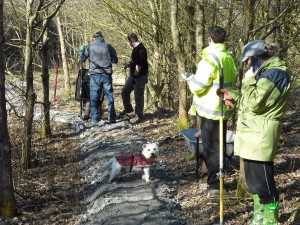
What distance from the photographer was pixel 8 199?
6621 mm

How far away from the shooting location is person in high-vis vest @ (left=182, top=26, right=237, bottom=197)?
566 cm

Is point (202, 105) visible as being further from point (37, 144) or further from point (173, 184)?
point (37, 144)

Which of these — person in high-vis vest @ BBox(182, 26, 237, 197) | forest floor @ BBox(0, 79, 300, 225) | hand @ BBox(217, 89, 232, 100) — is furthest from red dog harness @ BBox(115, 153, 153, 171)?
hand @ BBox(217, 89, 232, 100)

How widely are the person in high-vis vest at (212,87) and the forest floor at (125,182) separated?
523 millimetres

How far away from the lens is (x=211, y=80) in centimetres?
569

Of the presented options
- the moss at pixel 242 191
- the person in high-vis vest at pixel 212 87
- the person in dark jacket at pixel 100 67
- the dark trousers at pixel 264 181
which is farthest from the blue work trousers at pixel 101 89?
the dark trousers at pixel 264 181

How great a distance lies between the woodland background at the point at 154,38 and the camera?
8172 mm

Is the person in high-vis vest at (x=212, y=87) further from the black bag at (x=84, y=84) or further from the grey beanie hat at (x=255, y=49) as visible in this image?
the black bag at (x=84, y=84)

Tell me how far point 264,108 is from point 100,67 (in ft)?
24.5

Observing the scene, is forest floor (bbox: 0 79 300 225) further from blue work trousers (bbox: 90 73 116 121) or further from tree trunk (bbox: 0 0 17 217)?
blue work trousers (bbox: 90 73 116 121)

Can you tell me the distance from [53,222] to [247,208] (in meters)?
2.70

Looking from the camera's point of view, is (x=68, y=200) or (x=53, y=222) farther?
(x=68, y=200)

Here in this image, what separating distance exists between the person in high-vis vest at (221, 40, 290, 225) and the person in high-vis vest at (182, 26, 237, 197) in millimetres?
1005

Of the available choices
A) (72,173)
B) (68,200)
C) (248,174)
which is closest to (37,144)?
(72,173)
